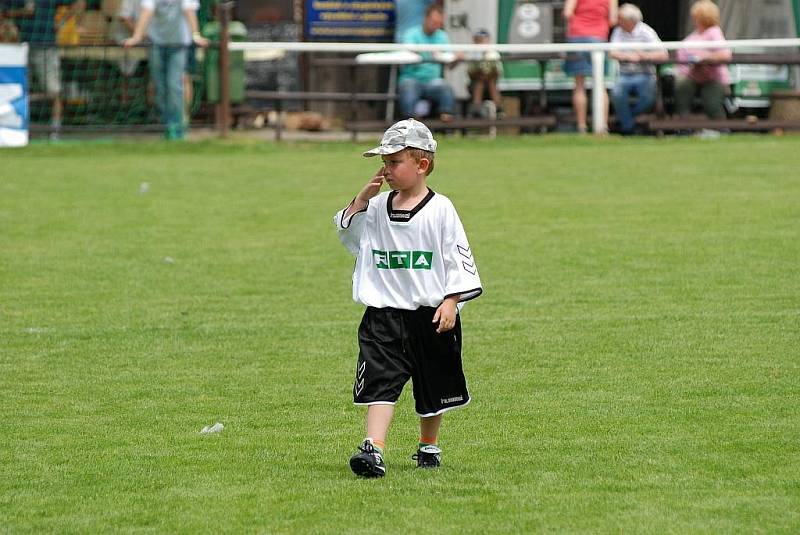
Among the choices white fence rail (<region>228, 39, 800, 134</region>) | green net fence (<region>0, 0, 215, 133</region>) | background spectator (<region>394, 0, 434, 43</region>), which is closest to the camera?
green net fence (<region>0, 0, 215, 133</region>)

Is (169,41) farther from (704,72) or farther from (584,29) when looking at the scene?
(704,72)

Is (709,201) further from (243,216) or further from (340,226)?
(340,226)

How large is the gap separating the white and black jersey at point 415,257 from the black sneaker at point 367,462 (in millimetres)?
560

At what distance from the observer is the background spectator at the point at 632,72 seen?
19547mm

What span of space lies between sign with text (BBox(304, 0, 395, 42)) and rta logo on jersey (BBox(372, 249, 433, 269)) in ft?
60.5

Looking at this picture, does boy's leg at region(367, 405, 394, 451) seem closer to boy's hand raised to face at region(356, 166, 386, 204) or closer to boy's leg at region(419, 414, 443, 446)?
boy's leg at region(419, 414, 443, 446)

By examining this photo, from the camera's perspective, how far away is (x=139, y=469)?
5973 millimetres

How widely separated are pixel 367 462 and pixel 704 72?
15.1m

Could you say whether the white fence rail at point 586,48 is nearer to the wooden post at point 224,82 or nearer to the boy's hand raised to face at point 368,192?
the wooden post at point 224,82

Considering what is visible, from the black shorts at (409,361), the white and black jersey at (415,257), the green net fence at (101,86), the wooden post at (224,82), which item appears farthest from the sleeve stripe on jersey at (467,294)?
the wooden post at (224,82)

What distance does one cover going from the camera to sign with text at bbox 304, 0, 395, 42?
23875 mm

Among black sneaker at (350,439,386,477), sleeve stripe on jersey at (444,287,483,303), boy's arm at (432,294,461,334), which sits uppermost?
sleeve stripe on jersey at (444,287,483,303)

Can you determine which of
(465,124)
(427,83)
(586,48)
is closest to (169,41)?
(427,83)

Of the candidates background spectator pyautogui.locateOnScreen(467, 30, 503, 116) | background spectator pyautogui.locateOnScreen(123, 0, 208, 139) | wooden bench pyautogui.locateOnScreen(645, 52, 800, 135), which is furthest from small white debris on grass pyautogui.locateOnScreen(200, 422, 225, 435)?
background spectator pyautogui.locateOnScreen(467, 30, 503, 116)
